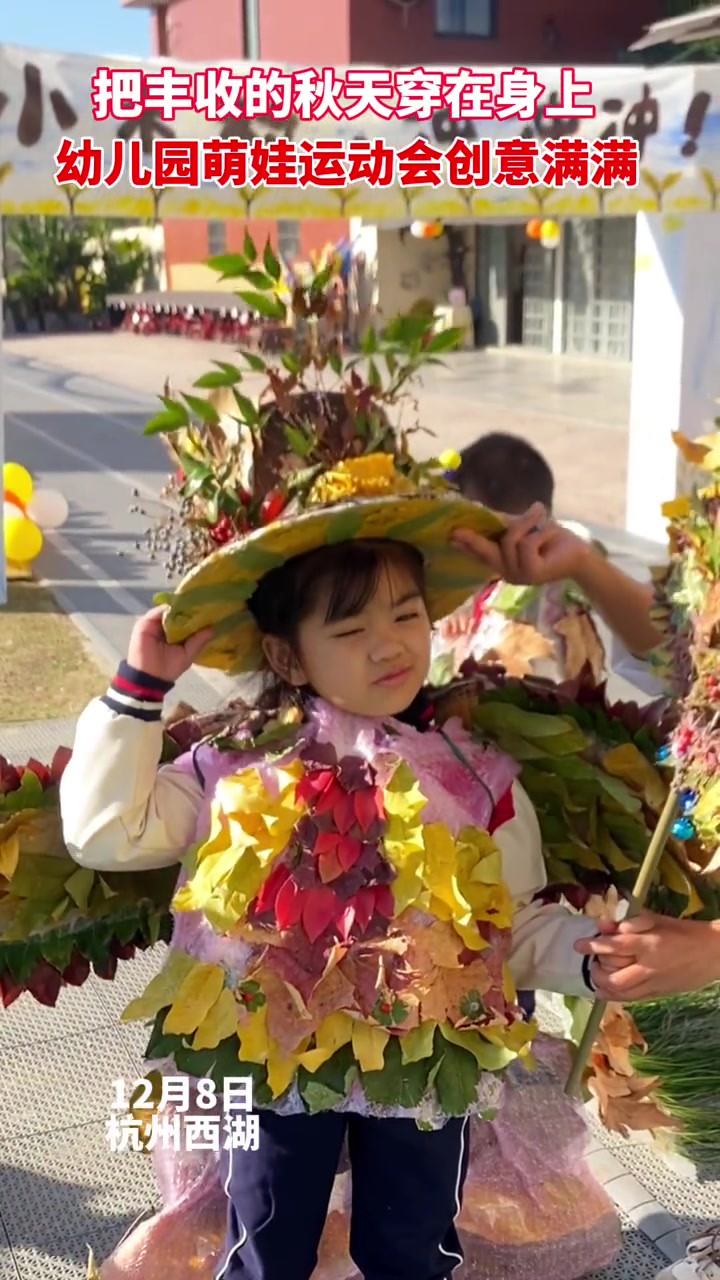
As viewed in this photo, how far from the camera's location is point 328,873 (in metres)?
1.72

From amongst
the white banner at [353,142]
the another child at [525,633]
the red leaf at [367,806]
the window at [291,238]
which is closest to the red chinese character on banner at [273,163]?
the white banner at [353,142]

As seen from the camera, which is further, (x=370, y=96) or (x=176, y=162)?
(x=370, y=96)

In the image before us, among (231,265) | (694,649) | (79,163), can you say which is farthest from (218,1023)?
(79,163)

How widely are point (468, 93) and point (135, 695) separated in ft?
16.1

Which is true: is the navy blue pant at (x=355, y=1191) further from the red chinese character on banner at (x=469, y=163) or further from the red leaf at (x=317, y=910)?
the red chinese character on banner at (x=469, y=163)

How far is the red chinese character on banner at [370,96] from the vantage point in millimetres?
5809

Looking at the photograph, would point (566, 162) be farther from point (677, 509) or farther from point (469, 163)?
point (677, 509)

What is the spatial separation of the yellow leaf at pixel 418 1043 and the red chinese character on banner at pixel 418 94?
4943mm

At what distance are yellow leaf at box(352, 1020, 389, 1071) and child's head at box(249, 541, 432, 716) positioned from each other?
42cm

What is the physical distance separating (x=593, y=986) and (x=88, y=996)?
186cm

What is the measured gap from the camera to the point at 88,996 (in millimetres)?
3295

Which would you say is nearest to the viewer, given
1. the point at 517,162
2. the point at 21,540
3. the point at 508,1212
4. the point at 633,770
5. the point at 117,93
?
the point at 633,770

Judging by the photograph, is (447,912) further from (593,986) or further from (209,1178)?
(209,1178)

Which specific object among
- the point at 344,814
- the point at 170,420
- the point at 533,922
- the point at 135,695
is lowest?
the point at 533,922
